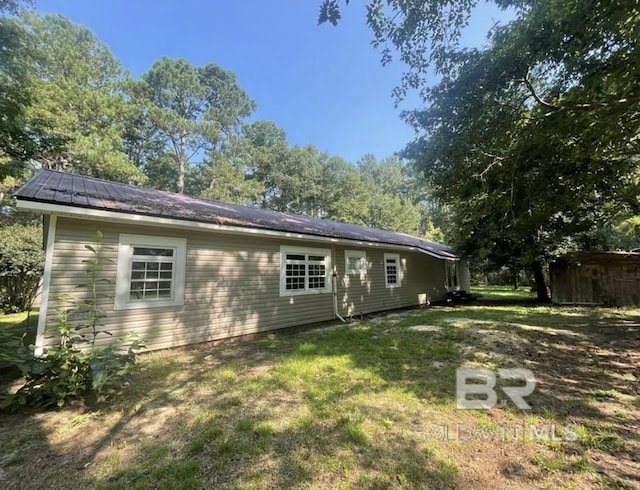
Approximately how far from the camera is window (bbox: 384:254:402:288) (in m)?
11.8

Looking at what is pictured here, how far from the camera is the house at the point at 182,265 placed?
4.95 meters

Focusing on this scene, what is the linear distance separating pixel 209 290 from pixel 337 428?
4511 millimetres

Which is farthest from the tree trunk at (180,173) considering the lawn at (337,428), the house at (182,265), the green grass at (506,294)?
the green grass at (506,294)

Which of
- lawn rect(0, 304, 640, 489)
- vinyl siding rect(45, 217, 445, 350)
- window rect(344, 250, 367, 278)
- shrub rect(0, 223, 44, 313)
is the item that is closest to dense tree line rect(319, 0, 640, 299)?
window rect(344, 250, 367, 278)

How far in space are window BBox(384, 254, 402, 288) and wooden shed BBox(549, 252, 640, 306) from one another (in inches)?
270

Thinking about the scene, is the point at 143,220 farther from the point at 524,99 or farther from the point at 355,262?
the point at 524,99

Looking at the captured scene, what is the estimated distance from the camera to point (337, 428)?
3.14 m

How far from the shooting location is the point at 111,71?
21.1 metres

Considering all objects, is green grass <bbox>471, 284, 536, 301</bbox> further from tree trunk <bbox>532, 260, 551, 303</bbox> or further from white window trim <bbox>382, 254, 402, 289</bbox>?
white window trim <bbox>382, 254, 402, 289</bbox>

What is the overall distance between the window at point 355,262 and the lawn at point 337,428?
4722mm

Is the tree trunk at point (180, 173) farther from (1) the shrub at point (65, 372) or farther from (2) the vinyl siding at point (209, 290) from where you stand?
(1) the shrub at point (65, 372)

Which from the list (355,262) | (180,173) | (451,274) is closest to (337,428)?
(355,262)

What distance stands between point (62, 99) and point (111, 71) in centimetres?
644

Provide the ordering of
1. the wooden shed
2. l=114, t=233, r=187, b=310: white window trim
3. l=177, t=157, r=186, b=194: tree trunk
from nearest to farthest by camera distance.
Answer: l=114, t=233, r=187, b=310: white window trim → the wooden shed → l=177, t=157, r=186, b=194: tree trunk
